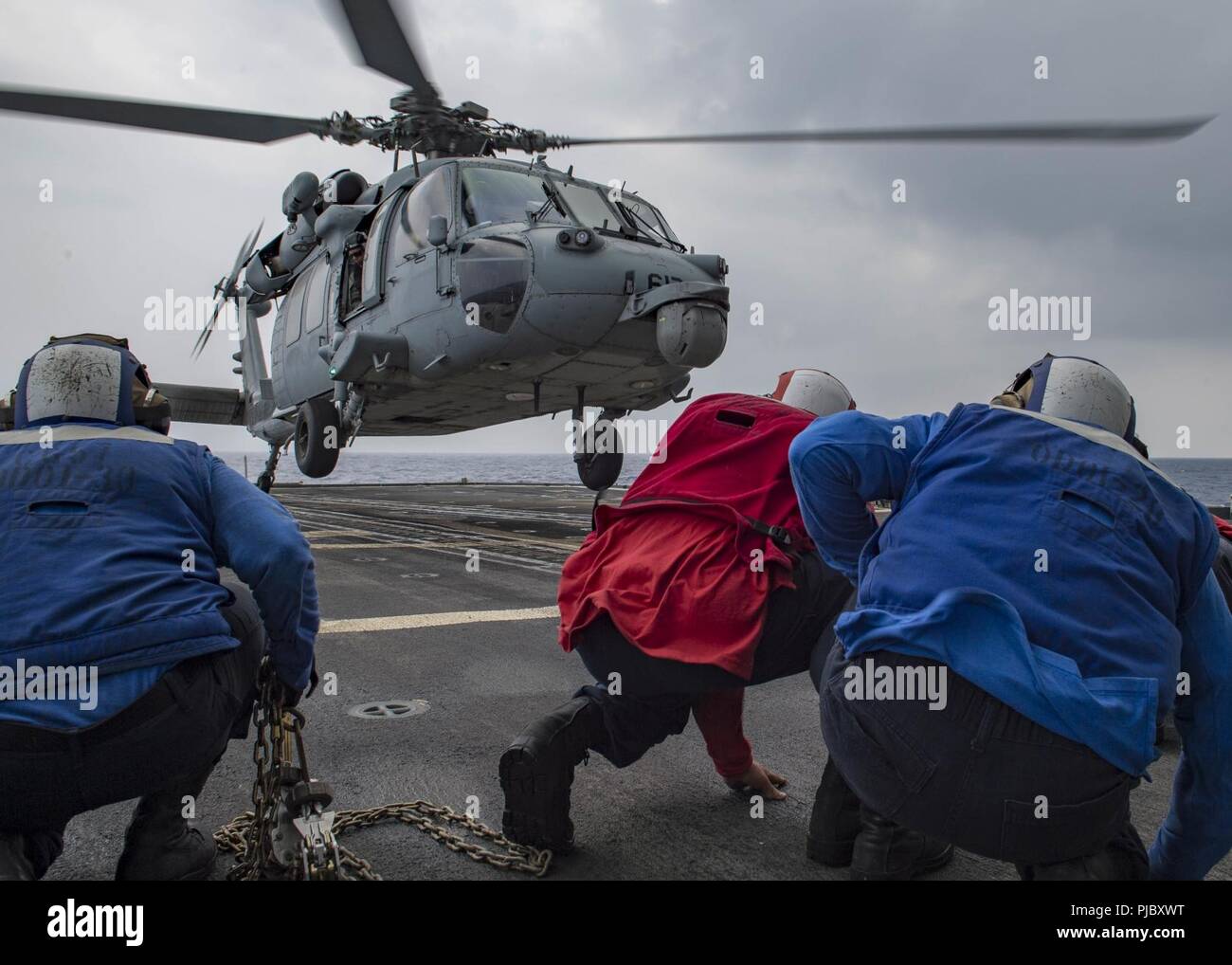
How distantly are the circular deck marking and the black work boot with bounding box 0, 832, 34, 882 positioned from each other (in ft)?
6.48

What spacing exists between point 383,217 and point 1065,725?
34.2 feet

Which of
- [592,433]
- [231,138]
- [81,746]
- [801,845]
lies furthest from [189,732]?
[592,433]

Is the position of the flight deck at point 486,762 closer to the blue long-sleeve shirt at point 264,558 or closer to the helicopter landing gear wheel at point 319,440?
the blue long-sleeve shirt at point 264,558

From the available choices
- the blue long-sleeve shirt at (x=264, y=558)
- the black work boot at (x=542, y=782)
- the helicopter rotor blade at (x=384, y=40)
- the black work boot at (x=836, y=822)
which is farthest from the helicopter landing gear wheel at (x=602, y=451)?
the blue long-sleeve shirt at (x=264, y=558)

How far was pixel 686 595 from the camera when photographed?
2740 mm

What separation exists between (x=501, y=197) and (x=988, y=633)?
29.8 ft

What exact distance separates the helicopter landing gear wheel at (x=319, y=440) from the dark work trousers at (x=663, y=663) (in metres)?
9.57

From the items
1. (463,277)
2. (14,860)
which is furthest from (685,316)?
(14,860)

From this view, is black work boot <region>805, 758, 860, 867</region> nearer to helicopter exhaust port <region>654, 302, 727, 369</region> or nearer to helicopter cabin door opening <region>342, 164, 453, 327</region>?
helicopter exhaust port <region>654, 302, 727, 369</region>

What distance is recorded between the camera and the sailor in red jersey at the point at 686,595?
8.91 ft

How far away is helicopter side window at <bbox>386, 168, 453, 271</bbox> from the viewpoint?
10180 mm

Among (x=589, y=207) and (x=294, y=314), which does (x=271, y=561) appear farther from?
(x=294, y=314)

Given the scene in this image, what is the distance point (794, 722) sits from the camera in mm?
4094
